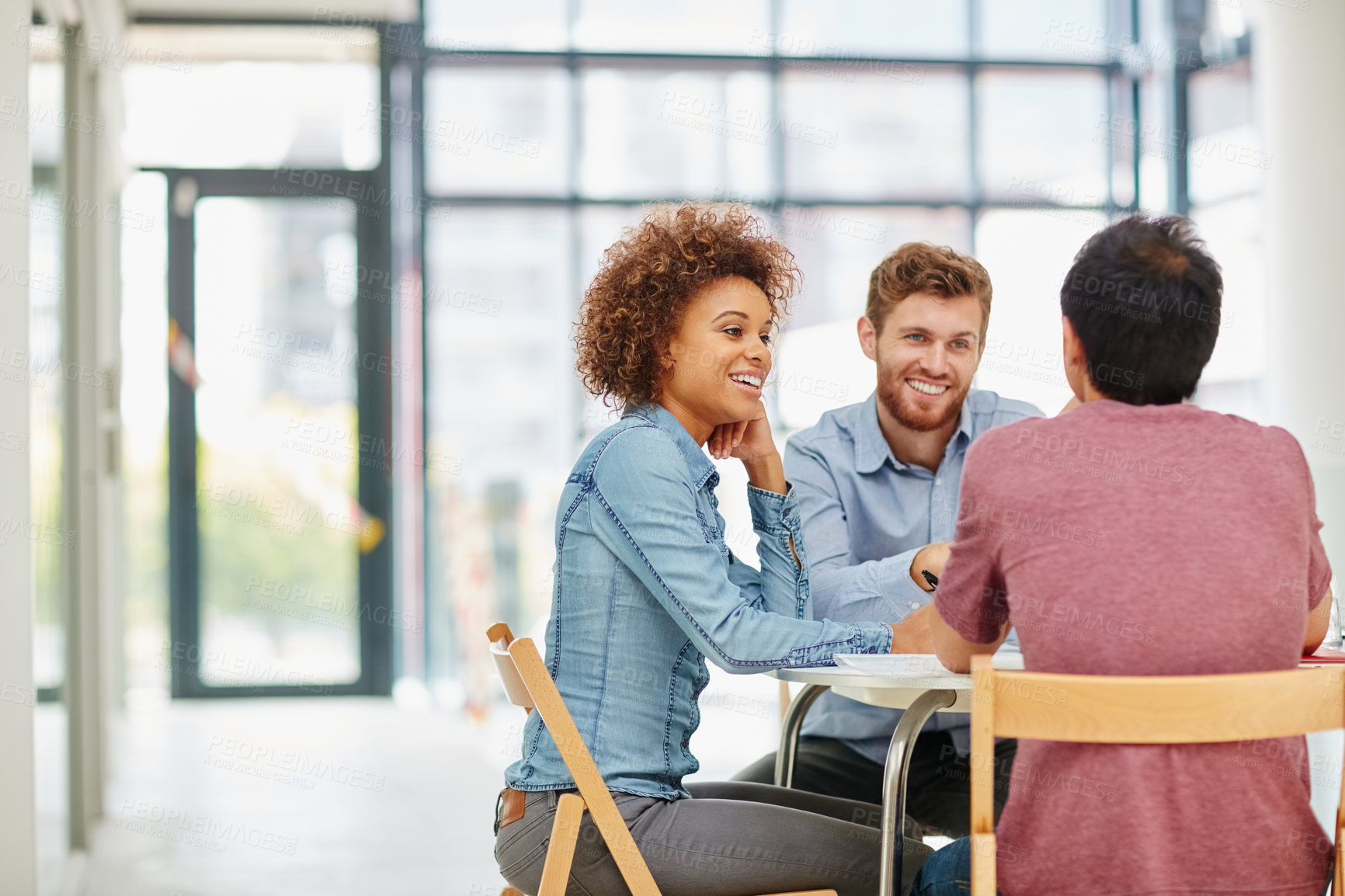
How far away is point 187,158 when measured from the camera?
5.67 m

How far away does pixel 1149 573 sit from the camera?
1184 mm

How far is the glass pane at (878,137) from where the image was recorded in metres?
5.86

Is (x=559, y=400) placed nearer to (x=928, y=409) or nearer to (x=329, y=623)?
(x=329, y=623)

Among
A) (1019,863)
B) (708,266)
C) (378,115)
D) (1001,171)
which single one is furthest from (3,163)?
(1001,171)

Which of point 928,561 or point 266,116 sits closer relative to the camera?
point 928,561

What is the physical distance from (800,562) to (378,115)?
14.9 feet

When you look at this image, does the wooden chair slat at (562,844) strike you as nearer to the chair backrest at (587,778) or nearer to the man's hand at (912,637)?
the chair backrest at (587,778)

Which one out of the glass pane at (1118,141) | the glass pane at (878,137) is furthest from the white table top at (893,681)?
the glass pane at (1118,141)

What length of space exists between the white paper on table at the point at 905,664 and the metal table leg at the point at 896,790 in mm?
47

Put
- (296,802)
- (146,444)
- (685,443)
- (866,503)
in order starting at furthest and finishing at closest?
(146,444)
(296,802)
(866,503)
(685,443)

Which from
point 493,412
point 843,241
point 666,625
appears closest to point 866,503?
point 666,625

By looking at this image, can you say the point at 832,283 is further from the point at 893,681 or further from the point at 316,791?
the point at 893,681

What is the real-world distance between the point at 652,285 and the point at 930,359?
743 mm

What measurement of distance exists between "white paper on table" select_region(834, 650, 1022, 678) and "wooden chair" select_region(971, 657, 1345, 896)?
27 cm
